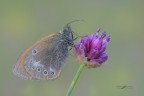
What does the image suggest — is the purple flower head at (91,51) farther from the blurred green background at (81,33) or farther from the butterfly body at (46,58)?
the blurred green background at (81,33)

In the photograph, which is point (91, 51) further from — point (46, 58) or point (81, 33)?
point (81, 33)

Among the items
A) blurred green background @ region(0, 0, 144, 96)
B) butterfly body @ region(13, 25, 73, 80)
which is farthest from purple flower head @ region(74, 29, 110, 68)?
blurred green background @ region(0, 0, 144, 96)

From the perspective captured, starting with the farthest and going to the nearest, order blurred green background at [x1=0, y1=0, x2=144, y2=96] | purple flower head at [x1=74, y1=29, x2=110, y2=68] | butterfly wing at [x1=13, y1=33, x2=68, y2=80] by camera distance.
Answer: blurred green background at [x1=0, y1=0, x2=144, y2=96], butterfly wing at [x1=13, y1=33, x2=68, y2=80], purple flower head at [x1=74, y1=29, x2=110, y2=68]

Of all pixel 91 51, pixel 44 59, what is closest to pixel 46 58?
pixel 44 59

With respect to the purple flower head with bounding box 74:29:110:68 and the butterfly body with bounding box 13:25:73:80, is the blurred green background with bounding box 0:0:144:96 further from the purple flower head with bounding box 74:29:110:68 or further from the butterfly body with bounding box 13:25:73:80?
the purple flower head with bounding box 74:29:110:68

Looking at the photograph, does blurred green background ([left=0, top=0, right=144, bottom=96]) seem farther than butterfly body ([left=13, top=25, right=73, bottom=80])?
Yes

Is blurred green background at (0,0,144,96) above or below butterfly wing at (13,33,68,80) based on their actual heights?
below
